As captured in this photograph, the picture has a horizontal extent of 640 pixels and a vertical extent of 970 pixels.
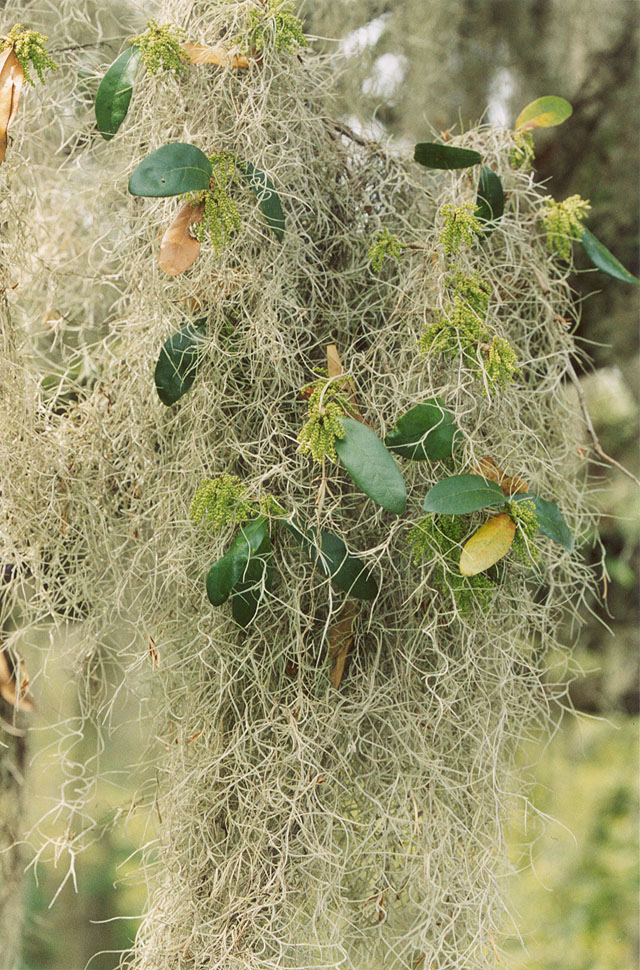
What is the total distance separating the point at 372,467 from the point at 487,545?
12cm

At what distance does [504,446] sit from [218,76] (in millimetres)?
397

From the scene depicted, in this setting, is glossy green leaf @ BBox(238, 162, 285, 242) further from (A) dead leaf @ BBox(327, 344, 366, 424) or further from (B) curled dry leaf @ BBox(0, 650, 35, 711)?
(B) curled dry leaf @ BBox(0, 650, 35, 711)

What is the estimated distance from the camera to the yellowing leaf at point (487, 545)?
619 millimetres

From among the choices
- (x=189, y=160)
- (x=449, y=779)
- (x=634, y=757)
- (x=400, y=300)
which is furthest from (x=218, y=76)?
(x=634, y=757)

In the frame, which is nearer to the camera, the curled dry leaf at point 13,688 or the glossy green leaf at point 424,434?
the glossy green leaf at point 424,434

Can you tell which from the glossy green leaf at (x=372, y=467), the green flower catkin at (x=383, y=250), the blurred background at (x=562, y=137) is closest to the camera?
the glossy green leaf at (x=372, y=467)

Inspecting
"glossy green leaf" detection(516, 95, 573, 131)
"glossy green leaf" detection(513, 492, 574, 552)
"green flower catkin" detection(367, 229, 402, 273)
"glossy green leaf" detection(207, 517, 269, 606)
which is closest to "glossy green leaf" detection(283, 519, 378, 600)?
"glossy green leaf" detection(207, 517, 269, 606)

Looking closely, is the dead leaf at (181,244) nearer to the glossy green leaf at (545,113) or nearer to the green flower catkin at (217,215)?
the green flower catkin at (217,215)

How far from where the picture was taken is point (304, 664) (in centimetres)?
67

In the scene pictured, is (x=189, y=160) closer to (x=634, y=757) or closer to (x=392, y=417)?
(x=392, y=417)

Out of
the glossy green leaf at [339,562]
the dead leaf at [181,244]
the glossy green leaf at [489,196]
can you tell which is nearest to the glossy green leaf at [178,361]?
the dead leaf at [181,244]

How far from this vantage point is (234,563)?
625 mm

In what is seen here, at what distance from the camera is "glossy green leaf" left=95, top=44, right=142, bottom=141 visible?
65 centimetres

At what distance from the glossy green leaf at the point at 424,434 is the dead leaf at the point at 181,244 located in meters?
0.21
